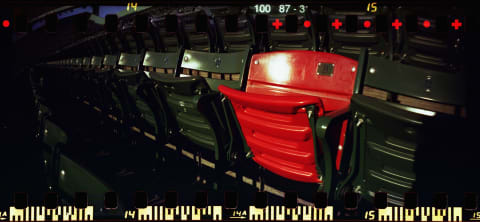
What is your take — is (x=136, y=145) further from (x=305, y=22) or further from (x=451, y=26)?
(x=451, y=26)

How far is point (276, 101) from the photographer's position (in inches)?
33.7

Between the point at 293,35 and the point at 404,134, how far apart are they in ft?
2.97

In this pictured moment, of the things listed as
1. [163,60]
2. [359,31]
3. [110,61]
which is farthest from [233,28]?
[110,61]

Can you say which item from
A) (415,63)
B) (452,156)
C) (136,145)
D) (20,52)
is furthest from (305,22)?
(20,52)

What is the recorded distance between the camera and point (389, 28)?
1.21m

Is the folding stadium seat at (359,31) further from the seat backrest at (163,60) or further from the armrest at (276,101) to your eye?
the seat backrest at (163,60)

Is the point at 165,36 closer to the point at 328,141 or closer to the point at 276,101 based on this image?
the point at 276,101

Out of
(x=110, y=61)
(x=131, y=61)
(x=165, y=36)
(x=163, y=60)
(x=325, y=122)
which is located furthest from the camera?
(x=110, y=61)

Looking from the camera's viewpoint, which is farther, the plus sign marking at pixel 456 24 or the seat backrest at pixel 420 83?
the plus sign marking at pixel 456 24

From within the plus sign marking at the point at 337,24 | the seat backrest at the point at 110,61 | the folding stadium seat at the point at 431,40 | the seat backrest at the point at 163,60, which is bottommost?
the seat backrest at the point at 110,61

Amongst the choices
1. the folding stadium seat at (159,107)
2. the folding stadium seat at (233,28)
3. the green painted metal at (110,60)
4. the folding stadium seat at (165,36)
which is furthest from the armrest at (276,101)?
the green painted metal at (110,60)

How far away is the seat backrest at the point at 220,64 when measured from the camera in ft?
4.40

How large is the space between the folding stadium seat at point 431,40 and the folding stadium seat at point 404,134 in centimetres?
19

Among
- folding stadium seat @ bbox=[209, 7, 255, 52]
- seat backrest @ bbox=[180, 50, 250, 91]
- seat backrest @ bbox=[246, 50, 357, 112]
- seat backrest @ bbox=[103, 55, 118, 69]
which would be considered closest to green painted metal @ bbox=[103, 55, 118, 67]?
seat backrest @ bbox=[103, 55, 118, 69]
